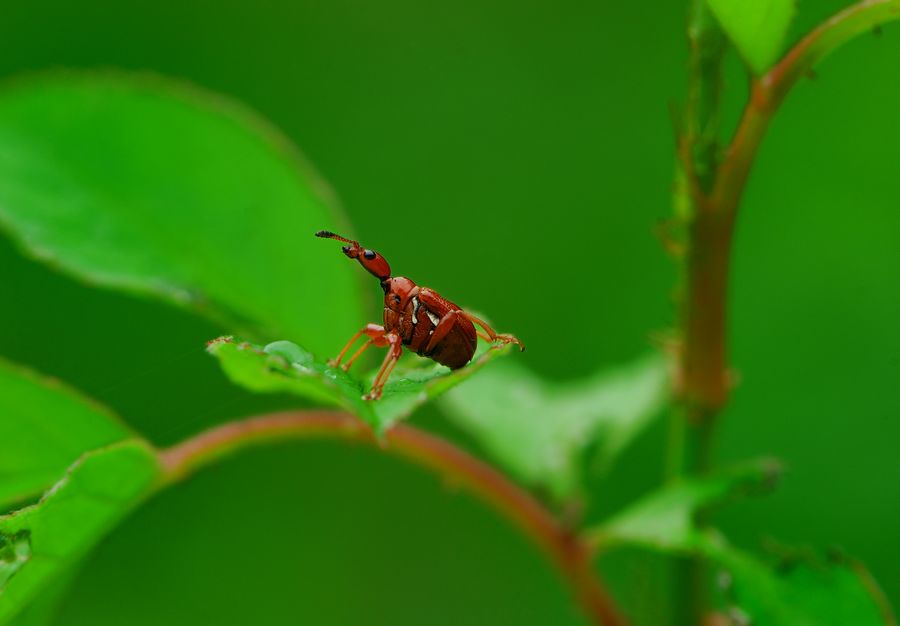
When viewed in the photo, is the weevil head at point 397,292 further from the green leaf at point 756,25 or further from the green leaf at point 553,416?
the green leaf at point 756,25

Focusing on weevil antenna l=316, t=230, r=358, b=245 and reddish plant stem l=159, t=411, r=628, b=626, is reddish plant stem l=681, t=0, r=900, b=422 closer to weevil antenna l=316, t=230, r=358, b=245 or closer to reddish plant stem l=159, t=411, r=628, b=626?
reddish plant stem l=159, t=411, r=628, b=626

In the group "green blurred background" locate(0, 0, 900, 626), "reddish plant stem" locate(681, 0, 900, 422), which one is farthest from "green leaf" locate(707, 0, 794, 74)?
"green blurred background" locate(0, 0, 900, 626)

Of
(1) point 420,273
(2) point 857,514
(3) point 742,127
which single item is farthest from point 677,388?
(1) point 420,273

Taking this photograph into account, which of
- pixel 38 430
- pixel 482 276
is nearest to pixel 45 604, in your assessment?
pixel 38 430

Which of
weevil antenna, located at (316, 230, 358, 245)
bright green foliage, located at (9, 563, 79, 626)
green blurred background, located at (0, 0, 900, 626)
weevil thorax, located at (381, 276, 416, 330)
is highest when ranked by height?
weevil antenna, located at (316, 230, 358, 245)

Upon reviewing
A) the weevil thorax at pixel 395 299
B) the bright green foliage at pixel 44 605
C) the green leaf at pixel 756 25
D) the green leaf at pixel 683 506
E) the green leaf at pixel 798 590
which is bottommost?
the green leaf at pixel 798 590

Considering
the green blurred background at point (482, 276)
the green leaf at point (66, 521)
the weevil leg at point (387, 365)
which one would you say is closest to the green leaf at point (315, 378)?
the weevil leg at point (387, 365)
